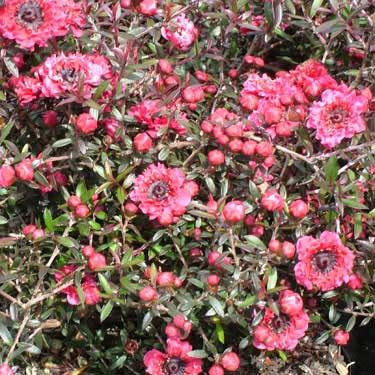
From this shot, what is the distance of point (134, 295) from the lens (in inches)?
95.3

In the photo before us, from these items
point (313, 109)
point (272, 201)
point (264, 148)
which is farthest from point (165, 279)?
point (313, 109)

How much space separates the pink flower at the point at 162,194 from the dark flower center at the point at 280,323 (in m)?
0.46

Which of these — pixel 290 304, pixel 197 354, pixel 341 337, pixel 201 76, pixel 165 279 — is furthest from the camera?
pixel 201 76

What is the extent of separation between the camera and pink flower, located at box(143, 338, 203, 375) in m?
2.43

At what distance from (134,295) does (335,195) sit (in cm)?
74

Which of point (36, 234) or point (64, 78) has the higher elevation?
point (64, 78)

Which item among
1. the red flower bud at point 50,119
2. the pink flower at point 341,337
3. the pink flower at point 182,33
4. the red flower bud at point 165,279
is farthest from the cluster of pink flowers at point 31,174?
the pink flower at point 341,337

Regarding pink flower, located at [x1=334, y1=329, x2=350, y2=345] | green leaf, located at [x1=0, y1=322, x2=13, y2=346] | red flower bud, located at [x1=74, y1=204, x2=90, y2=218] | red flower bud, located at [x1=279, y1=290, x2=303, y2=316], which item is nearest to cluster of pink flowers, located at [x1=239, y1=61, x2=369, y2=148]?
red flower bud, located at [x1=279, y1=290, x2=303, y2=316]

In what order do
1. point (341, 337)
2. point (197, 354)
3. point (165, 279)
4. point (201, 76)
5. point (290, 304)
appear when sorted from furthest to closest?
point (201, 76)
point (341, 337)
point (197, 354)
point (165, 279)
point (290, 304)

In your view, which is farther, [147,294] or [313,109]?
[313,109]

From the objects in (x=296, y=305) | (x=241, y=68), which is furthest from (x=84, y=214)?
(x=241, y=68)

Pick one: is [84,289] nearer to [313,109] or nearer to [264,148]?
[264,148]

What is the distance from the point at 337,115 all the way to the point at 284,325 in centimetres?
71

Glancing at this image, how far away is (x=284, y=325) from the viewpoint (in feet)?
7.57
